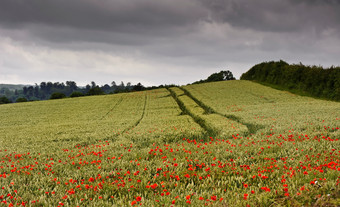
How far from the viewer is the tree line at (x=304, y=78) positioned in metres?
43.7

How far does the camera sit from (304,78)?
52.2 meters

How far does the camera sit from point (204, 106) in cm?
3925

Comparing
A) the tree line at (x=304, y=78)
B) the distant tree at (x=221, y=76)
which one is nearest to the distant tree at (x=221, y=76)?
the distant tree at (x=221, y=76)

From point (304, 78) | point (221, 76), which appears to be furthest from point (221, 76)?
point (304, 78)

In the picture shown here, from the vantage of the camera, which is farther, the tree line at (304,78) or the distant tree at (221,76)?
the distant tree at (221,76)

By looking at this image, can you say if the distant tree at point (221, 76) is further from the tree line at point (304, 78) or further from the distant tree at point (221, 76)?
the tree line at point (304, 78)

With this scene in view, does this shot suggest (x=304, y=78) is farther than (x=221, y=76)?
No

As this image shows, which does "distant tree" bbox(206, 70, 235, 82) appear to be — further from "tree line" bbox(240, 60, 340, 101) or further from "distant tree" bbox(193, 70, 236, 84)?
"tree line" bbox(240, 60, 340, 101)

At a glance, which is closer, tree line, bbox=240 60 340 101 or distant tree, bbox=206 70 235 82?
tree line, bbox=240 60 340 101

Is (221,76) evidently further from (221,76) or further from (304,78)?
(304,78)

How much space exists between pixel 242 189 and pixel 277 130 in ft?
34.8

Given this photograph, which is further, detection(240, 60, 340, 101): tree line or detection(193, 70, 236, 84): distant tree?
detection(193, 70, 236, 84): distant tree

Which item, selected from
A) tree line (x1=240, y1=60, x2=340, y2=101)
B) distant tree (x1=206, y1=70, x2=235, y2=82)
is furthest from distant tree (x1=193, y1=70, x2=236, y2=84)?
tree line (x1=240, y1=60, x2=340, y2=101)

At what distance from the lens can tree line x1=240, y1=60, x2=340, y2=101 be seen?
43656mm
